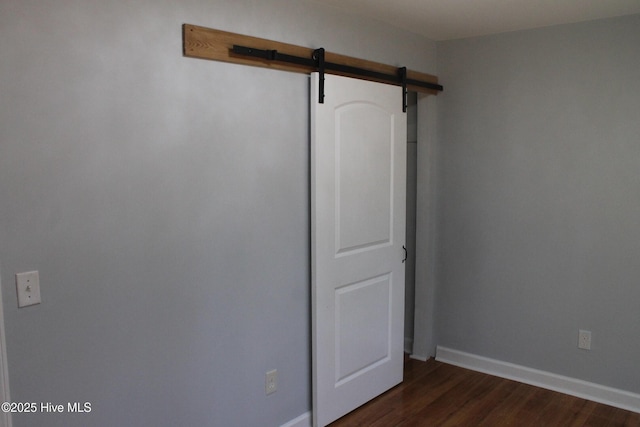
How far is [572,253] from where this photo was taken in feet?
10.9

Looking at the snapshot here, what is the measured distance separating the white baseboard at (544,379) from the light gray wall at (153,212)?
154 cm

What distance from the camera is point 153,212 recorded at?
2086 millimetres

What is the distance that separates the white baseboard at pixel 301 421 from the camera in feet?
9.18

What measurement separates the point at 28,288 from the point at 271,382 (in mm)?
1342

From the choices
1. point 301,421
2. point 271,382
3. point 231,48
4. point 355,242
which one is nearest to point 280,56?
point 231,48

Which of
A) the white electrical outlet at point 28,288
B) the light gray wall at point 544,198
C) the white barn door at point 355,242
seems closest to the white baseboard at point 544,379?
the light gray wall at point 544,198

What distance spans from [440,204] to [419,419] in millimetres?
1593

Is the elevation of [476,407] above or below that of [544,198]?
below

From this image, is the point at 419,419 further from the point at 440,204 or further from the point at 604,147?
the point at 604,147

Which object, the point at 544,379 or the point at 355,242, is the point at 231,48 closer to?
the point at 355,242

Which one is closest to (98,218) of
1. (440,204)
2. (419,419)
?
(419,419)

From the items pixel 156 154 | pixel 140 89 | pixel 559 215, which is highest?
pixel 140 89

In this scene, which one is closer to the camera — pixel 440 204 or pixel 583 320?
pixel 583 320

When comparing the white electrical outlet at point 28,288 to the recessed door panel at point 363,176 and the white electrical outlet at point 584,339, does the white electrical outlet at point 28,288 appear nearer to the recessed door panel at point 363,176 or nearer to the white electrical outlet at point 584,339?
the recessed door panel at point 363,176
